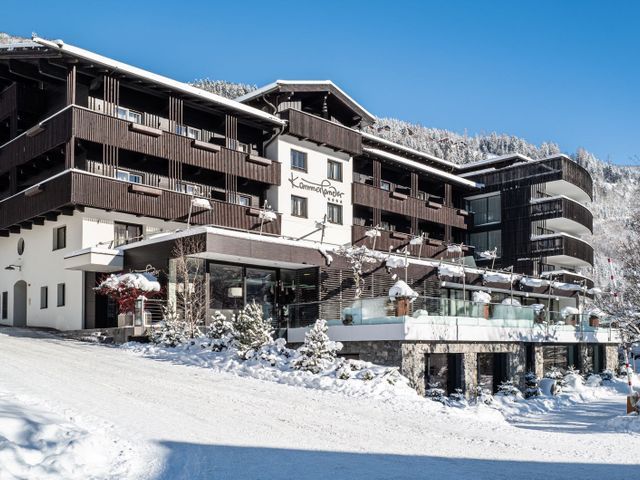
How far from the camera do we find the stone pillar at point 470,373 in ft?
76.6

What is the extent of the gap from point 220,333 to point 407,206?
24023mm

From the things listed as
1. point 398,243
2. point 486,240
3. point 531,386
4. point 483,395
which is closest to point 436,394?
point 483,395

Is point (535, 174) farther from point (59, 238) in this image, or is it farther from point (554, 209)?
point (59, 238)

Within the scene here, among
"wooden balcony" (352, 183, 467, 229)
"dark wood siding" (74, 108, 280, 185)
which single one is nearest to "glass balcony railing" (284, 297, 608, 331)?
"dark wood siding" (74, 108, 280, 185)

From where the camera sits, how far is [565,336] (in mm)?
31359

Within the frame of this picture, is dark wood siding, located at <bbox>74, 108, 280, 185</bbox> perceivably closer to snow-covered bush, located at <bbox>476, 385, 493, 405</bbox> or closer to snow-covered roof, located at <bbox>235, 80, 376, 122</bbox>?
snow-covered roof, located at <bbox>235, 80, 376, 122</bbox>

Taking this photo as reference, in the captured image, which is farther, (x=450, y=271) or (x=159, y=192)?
(x=450, y=271)

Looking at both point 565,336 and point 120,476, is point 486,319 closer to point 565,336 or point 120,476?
point 565,336

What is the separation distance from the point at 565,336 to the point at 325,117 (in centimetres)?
1809

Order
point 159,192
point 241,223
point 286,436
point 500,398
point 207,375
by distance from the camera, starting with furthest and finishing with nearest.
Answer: point 241,223 < point 159,192 < point 500,398 < point 207,375 < point 286,436

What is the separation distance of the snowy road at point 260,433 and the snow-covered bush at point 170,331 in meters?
4.37

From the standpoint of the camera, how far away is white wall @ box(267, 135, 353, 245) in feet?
123

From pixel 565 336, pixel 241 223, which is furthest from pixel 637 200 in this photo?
pixel 241 223

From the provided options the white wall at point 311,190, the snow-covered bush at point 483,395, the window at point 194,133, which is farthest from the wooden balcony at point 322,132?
the snow-covered bush at point 483,395
